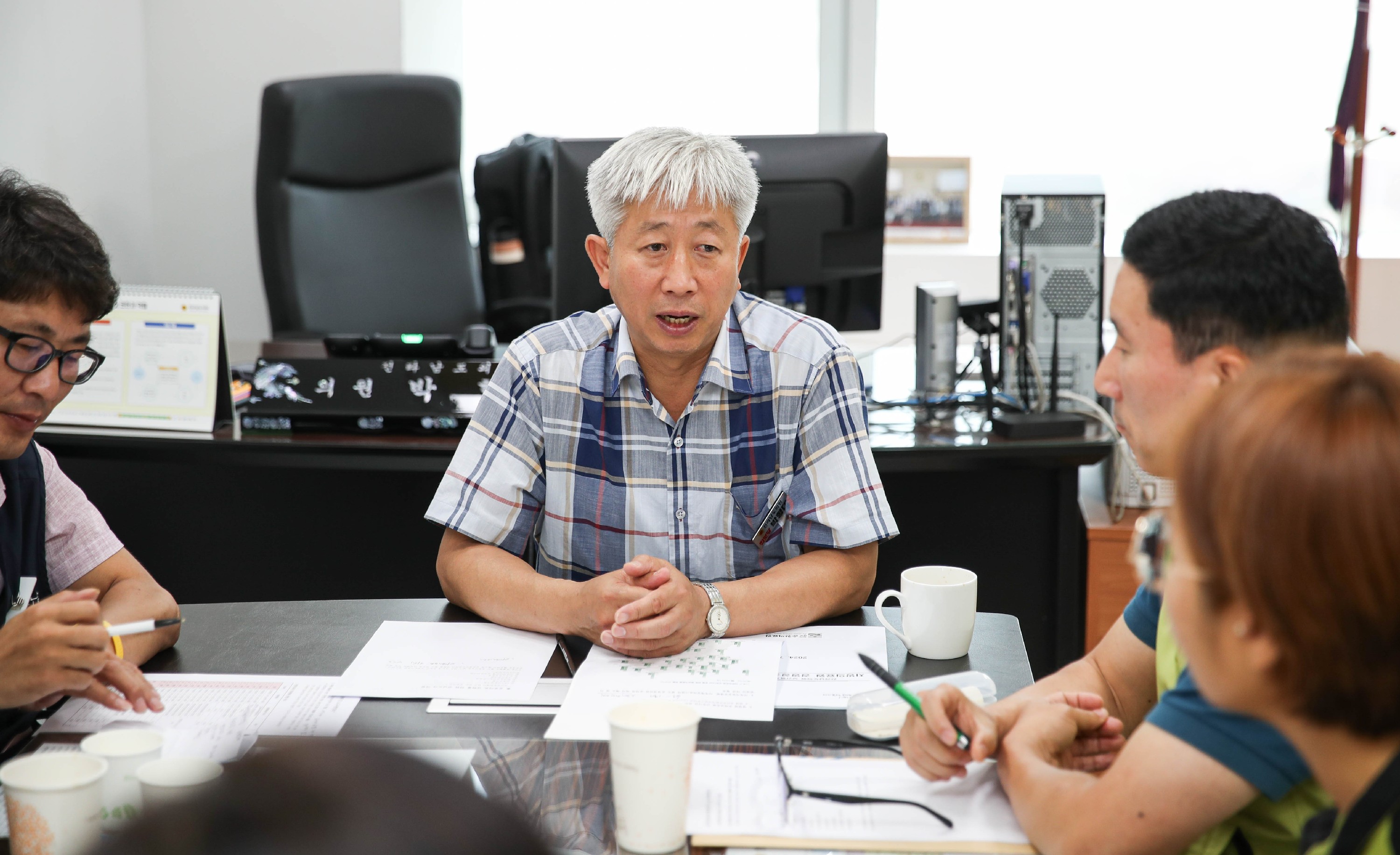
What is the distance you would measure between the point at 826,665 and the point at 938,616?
13cm

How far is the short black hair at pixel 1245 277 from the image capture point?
0.96 m

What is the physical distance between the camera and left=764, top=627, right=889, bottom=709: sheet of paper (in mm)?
1178

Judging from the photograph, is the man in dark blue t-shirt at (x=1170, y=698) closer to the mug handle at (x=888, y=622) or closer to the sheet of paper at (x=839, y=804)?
the sheet of paper at (x=839, y=804)

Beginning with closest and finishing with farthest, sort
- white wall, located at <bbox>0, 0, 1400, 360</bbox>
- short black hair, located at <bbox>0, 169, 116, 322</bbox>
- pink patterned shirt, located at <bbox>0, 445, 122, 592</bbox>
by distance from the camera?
1. short black hair, located at <bbox>0, 169, 116, 322</bbox>
2. pink patterned shirt, located at <bbox>0, 445, 122, 592</bbox>
3. white wall, located at <bbox>0, 0, 1400, 360</bbox>

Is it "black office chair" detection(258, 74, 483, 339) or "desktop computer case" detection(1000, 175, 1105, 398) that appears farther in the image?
"black office chair" detection(258, 74, 483, 339)

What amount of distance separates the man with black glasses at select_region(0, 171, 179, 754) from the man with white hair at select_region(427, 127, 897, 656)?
15.2 inches

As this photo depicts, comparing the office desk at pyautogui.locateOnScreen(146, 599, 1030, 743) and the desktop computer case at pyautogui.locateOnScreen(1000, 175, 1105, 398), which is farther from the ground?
the desktop computer case at pyautogui.locateOnScreen(1000, 175, 1105, 398)

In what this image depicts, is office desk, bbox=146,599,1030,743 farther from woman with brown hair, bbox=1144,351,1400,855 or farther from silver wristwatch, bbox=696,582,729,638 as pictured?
woman with brown hair, bbox=1144,351,1400,855

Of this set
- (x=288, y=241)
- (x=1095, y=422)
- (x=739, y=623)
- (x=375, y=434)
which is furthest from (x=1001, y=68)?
(x=739, y=623)

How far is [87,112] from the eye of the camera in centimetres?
355

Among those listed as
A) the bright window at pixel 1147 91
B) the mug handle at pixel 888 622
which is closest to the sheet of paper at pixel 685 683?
the mug handle at pixel 888 622

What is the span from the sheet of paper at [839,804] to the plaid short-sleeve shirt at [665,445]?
22.3 inches

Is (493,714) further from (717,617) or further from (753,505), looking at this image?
(753,505)

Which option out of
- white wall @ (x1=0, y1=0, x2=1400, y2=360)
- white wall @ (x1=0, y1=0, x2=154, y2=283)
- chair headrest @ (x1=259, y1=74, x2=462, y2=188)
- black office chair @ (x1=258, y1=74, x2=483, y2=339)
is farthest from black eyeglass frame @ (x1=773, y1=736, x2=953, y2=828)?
white wall @ (x1=0, y1=0, x2=154, y2=283)
